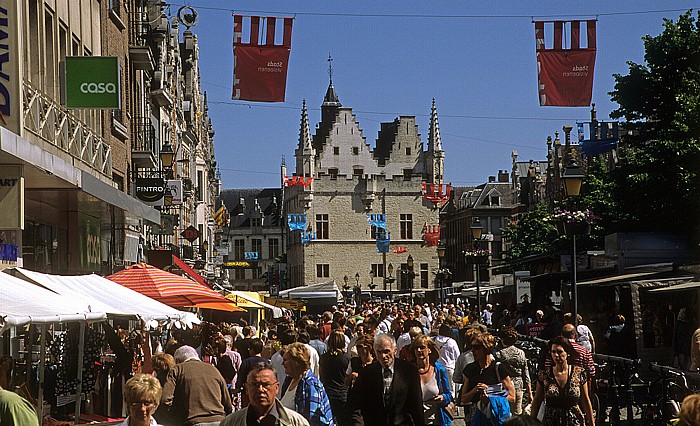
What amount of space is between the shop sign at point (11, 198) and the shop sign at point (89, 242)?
7828mm

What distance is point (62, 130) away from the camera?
20141 millimetres

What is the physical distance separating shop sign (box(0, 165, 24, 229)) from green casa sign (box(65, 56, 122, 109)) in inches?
88.6

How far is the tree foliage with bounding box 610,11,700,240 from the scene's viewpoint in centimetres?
3700

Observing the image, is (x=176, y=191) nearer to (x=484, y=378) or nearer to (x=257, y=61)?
(x=257, y=61)

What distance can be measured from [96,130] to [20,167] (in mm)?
9824

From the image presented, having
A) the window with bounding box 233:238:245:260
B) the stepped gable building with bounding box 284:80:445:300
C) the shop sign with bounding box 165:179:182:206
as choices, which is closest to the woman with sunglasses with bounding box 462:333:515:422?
the shop sign with bounding box 165:179:182:206

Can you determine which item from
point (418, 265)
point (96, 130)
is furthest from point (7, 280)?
point (418, 265)

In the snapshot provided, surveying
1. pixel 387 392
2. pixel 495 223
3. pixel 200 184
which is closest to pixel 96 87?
pixel 387 392

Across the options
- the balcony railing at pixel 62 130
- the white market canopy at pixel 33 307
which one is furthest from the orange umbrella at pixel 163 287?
the white market canopy at pixel 33 307

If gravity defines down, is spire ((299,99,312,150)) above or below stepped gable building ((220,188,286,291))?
above

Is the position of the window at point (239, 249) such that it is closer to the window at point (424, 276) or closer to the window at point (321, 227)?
the window at point (321, 227)

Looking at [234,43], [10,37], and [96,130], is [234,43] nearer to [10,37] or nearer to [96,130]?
[96,130]

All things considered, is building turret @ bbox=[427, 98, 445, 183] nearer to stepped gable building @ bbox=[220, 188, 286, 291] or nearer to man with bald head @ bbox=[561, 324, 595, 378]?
stepped gable building @ bbox=[220, 188, 286, 291]

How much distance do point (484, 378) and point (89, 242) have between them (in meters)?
16.0
